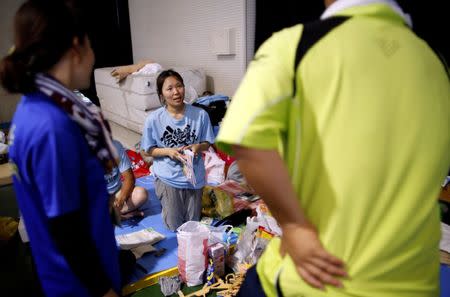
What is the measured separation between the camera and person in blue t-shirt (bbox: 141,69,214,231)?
2.25 m

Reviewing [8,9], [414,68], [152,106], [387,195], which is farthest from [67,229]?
[8,9]

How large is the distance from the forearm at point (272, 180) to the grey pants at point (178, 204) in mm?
1828

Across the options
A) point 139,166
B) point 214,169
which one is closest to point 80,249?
point 214,169

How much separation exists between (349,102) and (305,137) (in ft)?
0.30

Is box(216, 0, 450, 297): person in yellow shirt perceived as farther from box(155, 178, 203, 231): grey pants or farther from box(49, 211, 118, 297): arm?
box(155, 178, 203, 231): grey pants

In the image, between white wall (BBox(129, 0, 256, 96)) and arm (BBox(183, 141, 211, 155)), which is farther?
white wall (BBox(129, 0, 256, 96))

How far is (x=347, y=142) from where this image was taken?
533mm

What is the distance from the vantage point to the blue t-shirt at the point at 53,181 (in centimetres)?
75

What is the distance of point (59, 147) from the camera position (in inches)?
29.4

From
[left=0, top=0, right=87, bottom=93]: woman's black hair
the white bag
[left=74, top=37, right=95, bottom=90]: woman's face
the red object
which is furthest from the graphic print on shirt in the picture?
[left=0, top=0, right=87, bottom=93]: woman's black hair

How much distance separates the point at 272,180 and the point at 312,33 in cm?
26

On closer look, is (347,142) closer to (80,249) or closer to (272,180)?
(272,180)

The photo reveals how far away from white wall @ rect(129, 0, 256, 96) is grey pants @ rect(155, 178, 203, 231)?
1.71m

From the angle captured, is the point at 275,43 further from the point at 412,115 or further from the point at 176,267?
the point at 176,267
